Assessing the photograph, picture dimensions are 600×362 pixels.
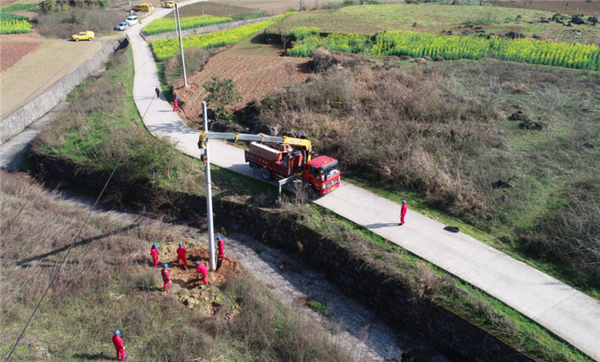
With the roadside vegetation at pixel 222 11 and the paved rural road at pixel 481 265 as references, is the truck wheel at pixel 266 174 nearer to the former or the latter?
the paved rural road at pixel 481 265

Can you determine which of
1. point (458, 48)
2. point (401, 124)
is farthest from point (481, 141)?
point (458, 48)

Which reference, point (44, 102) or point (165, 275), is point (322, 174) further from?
Answer: point (44, 102)

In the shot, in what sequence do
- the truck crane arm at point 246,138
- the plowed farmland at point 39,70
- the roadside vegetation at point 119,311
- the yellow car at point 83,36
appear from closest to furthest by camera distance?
the roadside vegetation at point 119,311, the truck crane arm at point 246,138, the plowed farmland at point 39,70, the yellow car at point 83,36

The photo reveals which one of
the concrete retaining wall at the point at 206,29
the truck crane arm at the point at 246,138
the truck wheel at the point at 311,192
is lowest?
the truck wheel at the point at 311,192

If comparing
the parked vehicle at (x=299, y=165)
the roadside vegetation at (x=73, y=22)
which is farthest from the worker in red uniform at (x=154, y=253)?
the roadside vegetation at (x=73, y=22)

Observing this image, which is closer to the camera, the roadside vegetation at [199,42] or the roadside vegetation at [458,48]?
the roadside vegetation at [458,48]

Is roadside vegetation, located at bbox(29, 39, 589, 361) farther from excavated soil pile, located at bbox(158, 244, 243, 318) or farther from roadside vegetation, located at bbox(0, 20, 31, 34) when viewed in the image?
roadside vegetation, located at bbox(0, 20, 31, 34)
